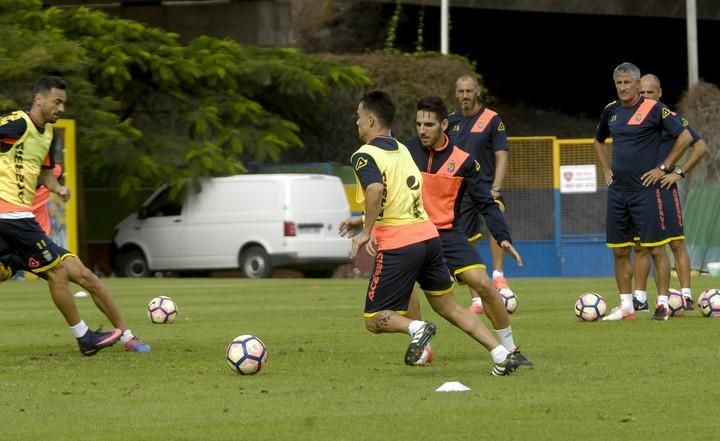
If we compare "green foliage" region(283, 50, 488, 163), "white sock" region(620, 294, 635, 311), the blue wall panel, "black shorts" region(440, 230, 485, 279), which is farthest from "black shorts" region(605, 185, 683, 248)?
"green foliage" region(283, 50, 488, 163)

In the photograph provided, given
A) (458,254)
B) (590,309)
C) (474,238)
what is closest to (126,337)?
(458,254)

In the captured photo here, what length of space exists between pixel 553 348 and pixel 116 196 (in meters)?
22.4

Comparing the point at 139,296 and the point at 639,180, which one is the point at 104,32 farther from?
the point at 639,180

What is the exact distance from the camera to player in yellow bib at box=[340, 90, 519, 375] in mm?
9617

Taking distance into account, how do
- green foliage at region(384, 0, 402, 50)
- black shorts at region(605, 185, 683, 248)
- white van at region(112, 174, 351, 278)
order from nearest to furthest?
black shorts at region(605, 185, 683, 248) → white van at region(112, 174, 351, 278) → green foliage at region(384, 0, 402, 50)

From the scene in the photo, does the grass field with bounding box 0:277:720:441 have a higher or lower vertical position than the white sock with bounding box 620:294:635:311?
higher

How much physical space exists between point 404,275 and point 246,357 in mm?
1206

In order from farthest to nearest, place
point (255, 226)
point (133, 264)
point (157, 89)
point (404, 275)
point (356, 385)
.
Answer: point (157, 89)
point (133, 264)
point (255, 226)
point (404, 275)
point (356, 385)

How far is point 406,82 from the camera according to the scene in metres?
33.4

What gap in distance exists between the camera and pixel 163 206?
30422 millimetres

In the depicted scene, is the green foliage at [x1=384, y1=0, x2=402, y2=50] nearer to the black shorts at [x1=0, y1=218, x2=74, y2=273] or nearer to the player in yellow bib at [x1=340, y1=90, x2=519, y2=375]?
the black shorts at [x1=0, y1=218, x2=74, y2=273]

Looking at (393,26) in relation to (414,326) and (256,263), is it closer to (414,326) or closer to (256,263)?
(256,263)

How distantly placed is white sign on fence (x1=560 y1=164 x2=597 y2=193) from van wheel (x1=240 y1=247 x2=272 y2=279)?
5.95 meters

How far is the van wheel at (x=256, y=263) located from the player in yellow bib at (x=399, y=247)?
18999 millimetres
